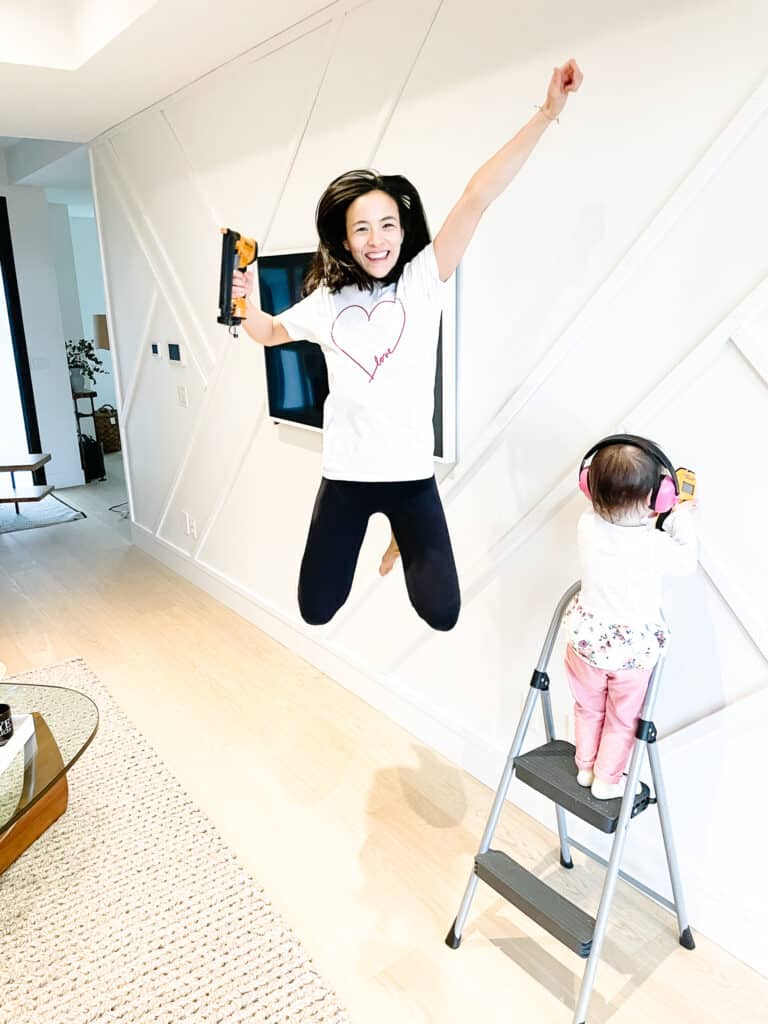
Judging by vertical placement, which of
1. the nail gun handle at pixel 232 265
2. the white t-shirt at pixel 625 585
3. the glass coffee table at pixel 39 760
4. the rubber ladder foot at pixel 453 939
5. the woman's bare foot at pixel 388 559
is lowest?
the rubber ladder foot at pixel 453 939

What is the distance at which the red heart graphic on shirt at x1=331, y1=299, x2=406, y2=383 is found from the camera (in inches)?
74.4

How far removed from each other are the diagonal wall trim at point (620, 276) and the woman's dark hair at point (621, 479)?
19.4 inches

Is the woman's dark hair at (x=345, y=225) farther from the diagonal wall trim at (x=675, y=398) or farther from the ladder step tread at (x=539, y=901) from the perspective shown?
the ladder step tread at (x=539, y=901)

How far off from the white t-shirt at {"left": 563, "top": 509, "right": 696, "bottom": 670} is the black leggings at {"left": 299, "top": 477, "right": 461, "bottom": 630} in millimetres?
366

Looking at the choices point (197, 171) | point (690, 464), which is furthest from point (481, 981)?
point (197, 171)

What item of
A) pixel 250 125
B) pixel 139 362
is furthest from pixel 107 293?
pixel 250 125

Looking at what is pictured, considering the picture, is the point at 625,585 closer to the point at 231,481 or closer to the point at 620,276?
the point at 620,276

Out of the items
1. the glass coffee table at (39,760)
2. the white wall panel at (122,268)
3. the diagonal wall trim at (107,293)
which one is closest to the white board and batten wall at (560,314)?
the white wall panel at (122,268)

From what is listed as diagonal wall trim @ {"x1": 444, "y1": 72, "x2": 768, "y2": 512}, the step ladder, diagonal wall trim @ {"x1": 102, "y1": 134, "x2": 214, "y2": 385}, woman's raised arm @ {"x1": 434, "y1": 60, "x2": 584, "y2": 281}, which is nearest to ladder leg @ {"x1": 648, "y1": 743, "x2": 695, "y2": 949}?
the step ladder

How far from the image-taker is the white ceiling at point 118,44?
261cm

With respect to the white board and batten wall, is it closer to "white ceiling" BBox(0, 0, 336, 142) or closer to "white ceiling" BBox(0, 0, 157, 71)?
"white ceiling" BBox(0, 0, 336, 142)

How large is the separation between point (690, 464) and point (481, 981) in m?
1.33

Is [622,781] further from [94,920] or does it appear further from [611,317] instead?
[94,920]

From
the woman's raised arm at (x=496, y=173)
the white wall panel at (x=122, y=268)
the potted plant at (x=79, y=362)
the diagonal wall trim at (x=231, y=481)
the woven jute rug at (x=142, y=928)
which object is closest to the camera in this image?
the woman's raised arm at (x=496, y=173)
